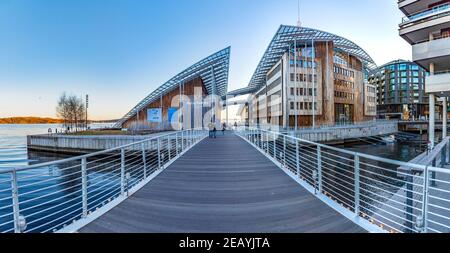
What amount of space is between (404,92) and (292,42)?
199 feet

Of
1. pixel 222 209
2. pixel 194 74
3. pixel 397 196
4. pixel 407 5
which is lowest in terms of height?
pixel 397 196

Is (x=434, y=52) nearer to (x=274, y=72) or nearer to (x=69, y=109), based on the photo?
(x=274, y=72)

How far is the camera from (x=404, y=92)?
234ft

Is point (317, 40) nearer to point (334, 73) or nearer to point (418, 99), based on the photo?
point (334, 73)

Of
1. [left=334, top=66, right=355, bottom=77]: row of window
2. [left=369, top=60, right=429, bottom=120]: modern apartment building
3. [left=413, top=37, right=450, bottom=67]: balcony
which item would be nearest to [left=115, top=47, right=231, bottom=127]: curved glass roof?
[left=413, top=37, right=450, bottom=67]: balcony

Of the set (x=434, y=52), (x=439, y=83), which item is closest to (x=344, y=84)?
(x=434, y=52)

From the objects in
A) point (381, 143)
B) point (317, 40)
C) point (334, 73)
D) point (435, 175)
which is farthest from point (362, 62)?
point (435, 175)

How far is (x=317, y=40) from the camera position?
116 ft

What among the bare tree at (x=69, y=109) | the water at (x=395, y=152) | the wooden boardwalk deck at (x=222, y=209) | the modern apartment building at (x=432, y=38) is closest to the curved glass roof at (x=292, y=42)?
the modern apartment building at (x=432, y=38)

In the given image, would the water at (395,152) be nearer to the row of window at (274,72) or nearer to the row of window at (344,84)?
the row of window at (344,84)

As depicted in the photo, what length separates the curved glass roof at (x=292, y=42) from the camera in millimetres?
30078

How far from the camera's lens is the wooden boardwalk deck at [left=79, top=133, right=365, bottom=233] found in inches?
119

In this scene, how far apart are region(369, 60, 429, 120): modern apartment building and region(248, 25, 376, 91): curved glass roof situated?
33364 millimetres
